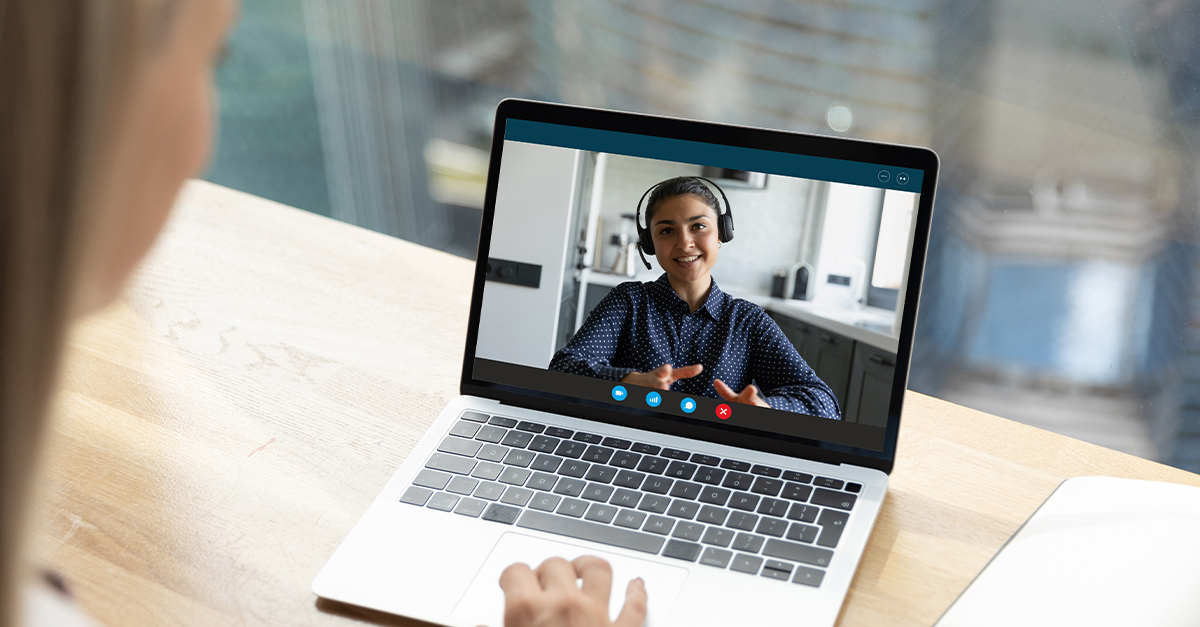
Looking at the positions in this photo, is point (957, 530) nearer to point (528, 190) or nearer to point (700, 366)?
point (700, 366)

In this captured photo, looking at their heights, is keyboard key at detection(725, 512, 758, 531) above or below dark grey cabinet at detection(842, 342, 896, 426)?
below

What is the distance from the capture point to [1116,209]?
1845 mm

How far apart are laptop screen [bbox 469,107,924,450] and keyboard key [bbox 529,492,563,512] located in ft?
0.40

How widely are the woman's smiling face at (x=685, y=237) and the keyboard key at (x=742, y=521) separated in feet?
0.71

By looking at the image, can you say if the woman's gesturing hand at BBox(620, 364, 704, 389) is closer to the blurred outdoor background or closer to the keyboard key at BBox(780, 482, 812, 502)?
the keyboard key at BBox(780, 482, 812, 502)

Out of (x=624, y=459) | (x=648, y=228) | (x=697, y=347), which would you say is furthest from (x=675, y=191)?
(x=624, y=459)

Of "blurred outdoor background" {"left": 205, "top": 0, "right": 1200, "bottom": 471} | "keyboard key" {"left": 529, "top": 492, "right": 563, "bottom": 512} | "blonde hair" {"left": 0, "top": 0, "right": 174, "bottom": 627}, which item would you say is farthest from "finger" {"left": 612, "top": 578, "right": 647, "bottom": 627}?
"blurred outdoor background" {"left": 205, "top": 0, "right": 1200, "bottom": 471}

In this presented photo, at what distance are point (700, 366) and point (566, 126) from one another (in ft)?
0.83

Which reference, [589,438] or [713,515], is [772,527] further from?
[589,438]

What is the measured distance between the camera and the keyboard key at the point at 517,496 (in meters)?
0.62

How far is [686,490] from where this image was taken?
633mm

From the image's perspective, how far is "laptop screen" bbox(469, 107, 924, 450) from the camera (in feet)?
2.21

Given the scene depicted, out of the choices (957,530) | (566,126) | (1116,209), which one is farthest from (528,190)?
(1116,209)

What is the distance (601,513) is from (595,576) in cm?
10
